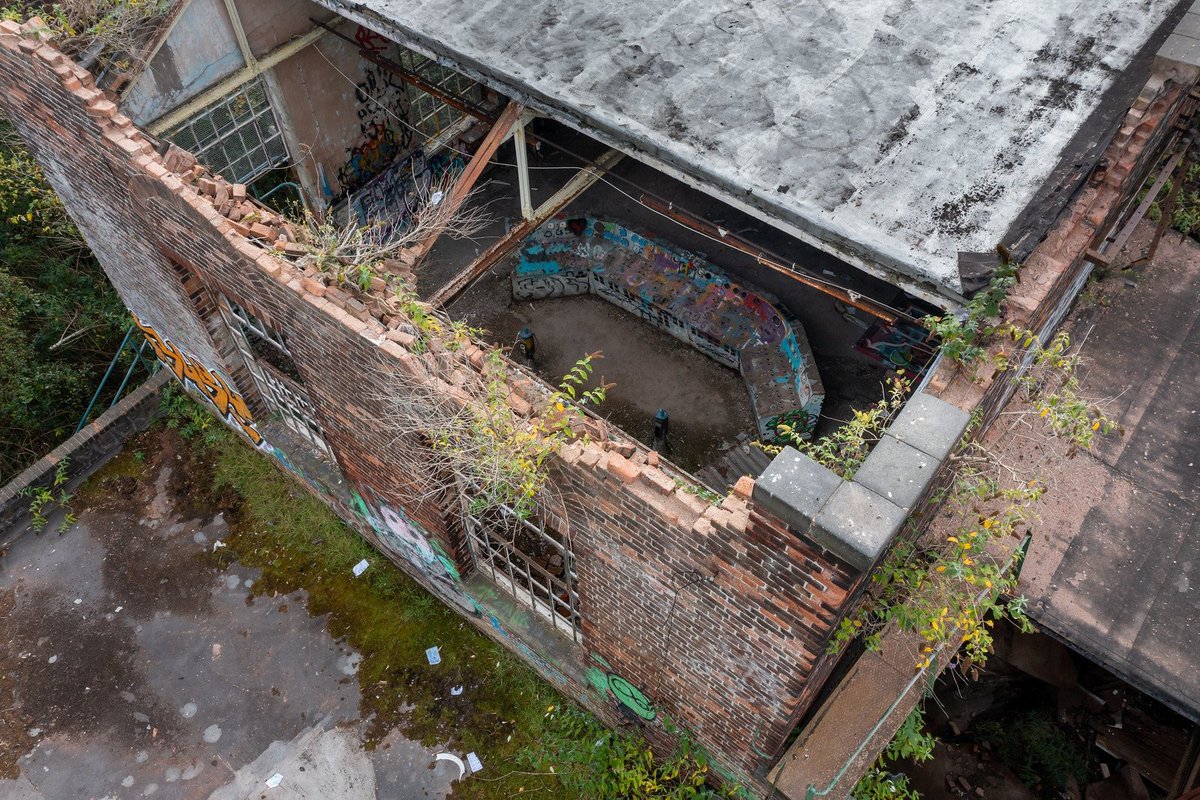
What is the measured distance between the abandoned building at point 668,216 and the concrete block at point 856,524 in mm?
16

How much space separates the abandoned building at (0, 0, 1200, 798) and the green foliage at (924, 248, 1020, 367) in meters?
0.18

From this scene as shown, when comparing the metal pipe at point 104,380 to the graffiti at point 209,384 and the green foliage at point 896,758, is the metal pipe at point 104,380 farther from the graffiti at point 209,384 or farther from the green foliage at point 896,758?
the green foliage at point 896,758

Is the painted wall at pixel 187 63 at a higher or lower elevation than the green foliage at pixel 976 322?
higher

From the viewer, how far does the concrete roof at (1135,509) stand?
7.38 metres

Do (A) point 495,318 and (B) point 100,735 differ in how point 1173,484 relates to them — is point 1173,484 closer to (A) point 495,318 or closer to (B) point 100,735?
(A) point 495,318

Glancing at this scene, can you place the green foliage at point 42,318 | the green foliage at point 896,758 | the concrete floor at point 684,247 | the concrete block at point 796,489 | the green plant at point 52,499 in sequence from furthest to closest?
the concrete floor at point 684,247
the green foliage at point 42,318
the green plant at point 52,499
the green foliage at point 896,758
the concrete block at point 796,489

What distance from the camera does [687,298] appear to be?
49.5 ft

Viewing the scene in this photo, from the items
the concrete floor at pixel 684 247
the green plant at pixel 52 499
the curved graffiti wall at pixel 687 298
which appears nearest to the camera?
the green plant at pixel 52 499

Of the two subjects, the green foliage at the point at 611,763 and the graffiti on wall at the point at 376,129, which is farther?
the graffiti on wall at the point at 376,129

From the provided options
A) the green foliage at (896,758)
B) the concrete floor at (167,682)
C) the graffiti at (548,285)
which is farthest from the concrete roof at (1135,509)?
the graffiti at (548,285)

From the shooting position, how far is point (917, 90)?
857 cm

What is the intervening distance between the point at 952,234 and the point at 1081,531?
3.13m

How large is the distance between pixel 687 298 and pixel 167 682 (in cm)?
996

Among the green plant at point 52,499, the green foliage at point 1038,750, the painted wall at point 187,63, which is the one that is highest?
the painted wall at point 187,63
